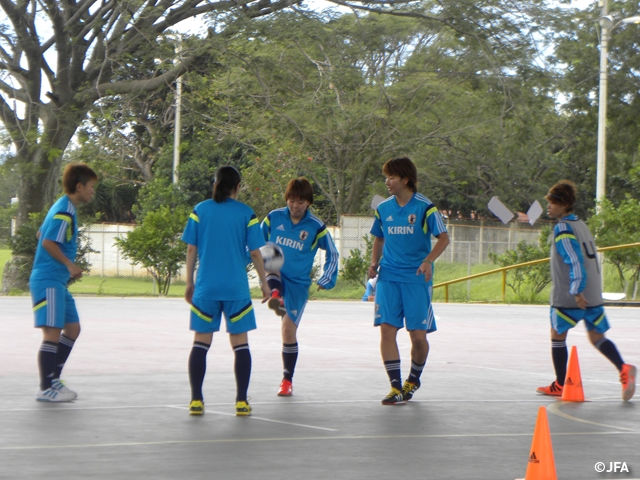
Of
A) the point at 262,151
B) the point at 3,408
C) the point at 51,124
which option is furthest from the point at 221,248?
the point at 262,151

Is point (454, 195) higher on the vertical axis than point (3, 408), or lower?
higher

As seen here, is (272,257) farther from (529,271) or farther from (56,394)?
(529,271)

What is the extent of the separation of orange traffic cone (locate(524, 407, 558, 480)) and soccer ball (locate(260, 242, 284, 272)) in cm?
370

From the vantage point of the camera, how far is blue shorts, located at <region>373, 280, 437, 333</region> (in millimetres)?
8758

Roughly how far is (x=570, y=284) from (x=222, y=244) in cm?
316

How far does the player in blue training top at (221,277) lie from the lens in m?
7.96

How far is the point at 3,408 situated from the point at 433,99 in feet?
98.2

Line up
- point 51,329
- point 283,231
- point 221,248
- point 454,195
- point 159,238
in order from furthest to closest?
point 454,195, point 159,238, point 283,231, point 51,329, point 221,248

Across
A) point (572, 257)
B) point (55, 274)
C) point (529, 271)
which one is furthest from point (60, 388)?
point (529, 271)

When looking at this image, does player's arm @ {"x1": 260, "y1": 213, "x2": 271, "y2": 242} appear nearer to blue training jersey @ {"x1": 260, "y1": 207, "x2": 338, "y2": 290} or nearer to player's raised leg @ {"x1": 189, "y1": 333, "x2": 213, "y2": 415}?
blue training jersey @ {"x1": 260, "y1": 207, "x2": 338, "y2": 290}

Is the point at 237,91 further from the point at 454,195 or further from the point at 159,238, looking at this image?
the point at 454,195

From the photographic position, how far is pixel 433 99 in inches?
1451

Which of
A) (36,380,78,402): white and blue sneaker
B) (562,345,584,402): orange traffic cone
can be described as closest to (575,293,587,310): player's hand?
(562,345,584,402): orange traffic cone

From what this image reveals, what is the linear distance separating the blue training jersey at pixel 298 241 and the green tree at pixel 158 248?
18.4 meters
